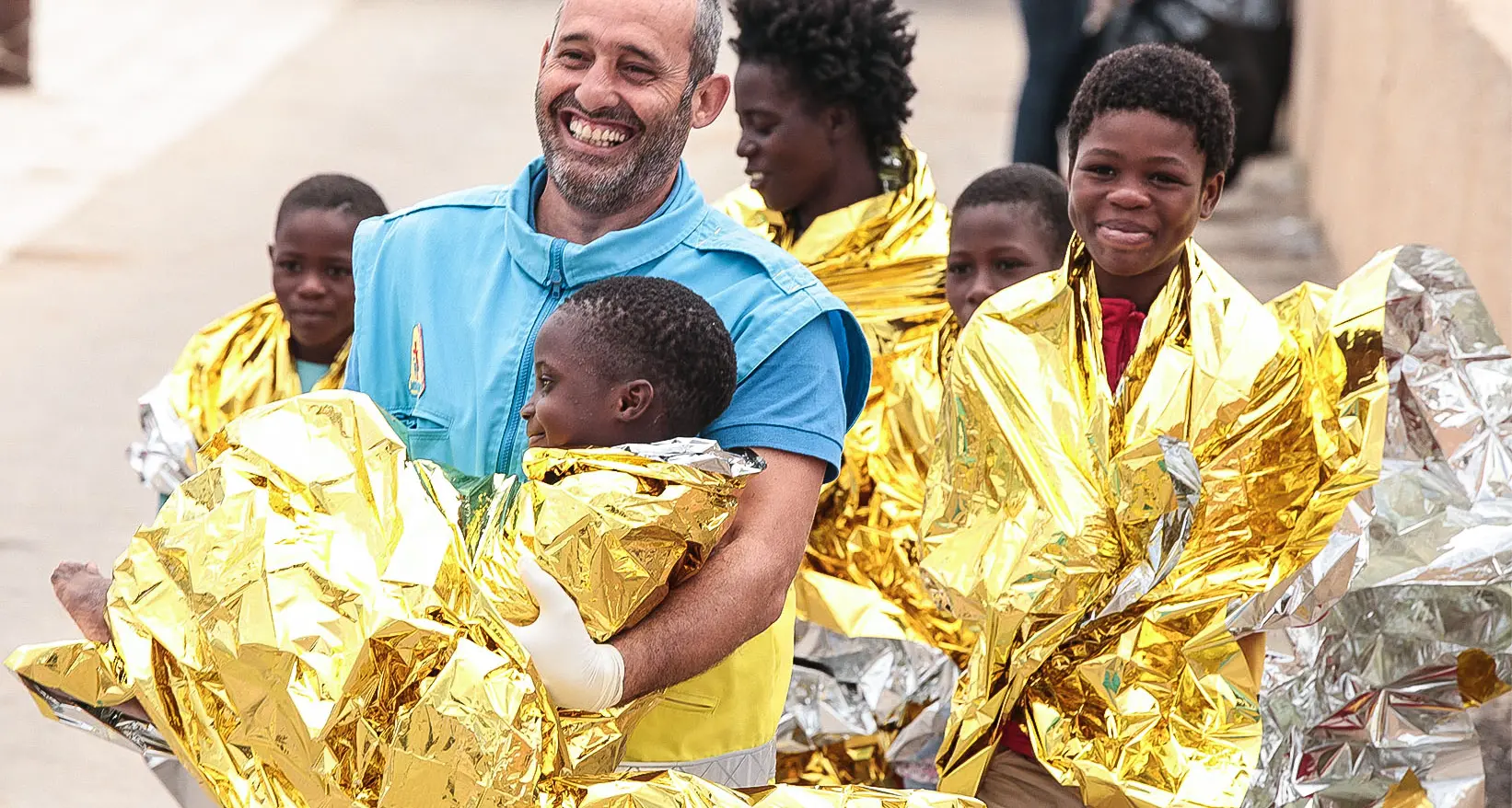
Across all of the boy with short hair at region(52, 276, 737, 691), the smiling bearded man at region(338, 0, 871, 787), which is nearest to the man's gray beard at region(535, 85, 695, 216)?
the smiling bearded man at region(338, 0, 871, 787)

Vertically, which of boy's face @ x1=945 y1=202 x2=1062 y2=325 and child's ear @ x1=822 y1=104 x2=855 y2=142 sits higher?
child's ear @ x1=822 y1=104 x2=855 y2=142

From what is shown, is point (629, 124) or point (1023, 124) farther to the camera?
point (1023, 124)

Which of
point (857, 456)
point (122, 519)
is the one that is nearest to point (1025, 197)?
point (857, 456)

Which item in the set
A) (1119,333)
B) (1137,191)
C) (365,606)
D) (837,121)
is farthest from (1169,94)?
(365,606)

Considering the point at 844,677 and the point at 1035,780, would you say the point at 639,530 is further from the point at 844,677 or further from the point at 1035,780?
the point at 844,677

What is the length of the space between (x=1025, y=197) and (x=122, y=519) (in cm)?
334

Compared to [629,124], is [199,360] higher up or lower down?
lower down

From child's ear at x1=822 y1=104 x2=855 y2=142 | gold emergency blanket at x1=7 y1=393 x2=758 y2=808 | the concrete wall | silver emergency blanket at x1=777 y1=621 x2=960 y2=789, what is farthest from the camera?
the concrete wall

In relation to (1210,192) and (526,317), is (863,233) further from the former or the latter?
(526,317)

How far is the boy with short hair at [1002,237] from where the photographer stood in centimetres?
341

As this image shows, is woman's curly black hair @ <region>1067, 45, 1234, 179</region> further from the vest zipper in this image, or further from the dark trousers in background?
the dark trousers in background

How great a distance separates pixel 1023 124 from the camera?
7.66 meters

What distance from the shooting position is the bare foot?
2.14 m

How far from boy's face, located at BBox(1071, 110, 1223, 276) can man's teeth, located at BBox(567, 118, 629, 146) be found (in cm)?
73
